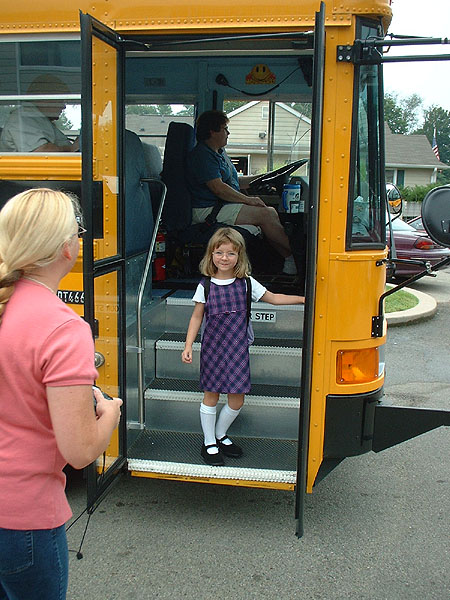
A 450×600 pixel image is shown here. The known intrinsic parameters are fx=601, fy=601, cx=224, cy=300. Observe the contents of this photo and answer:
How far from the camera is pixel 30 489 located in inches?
59.9

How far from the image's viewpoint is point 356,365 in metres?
3.06

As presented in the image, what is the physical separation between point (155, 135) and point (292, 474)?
11.7ft

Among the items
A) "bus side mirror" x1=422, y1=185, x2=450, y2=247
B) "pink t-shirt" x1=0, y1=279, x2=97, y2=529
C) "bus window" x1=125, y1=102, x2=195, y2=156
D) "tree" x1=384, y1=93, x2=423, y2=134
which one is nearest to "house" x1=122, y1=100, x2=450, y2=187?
"bus window" x1=125, y1=102, x2=195, y2=156

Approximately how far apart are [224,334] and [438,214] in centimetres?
133

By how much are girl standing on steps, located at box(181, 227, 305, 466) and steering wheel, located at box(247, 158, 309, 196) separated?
246 centimetres

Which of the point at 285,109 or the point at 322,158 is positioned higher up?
the point at 285,109

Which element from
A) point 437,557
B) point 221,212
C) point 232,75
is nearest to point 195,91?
point 232,75

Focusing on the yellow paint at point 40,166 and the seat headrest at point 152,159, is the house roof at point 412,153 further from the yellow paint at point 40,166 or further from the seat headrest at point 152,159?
the yellow paint at point 40,166

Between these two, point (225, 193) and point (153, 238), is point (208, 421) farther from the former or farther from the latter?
point (225, 193)

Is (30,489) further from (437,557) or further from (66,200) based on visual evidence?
(437,557)

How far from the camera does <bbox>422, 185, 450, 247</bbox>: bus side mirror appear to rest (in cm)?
266

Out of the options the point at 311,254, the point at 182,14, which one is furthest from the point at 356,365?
the point at 182,14

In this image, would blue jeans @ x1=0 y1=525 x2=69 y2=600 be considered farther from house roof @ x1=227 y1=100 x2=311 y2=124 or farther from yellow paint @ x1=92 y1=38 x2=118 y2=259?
house roof @ x1=227 y1=100 x2=311 y2=124

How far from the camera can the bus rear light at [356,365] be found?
3.04 meters
